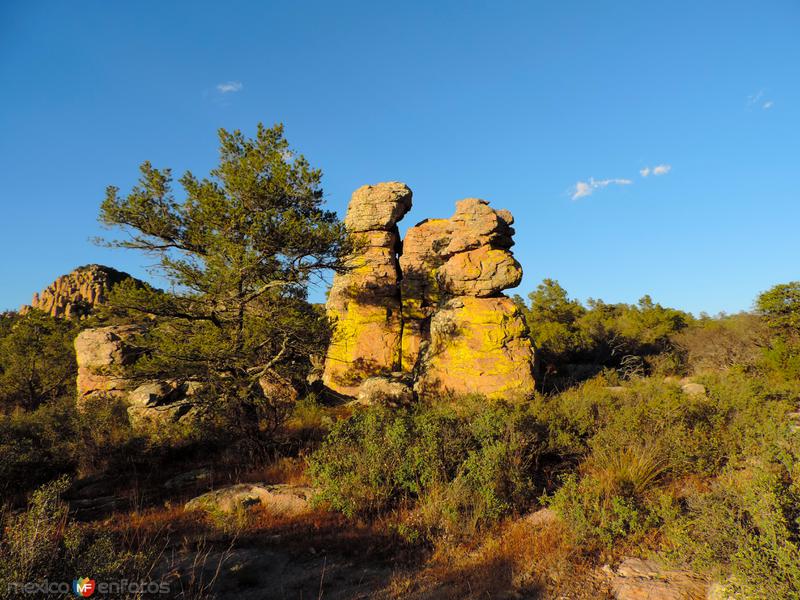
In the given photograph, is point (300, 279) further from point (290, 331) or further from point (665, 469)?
point (665, 469)

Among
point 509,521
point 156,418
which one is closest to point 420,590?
point 509,521

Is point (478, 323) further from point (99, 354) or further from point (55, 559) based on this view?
point (99, 354)

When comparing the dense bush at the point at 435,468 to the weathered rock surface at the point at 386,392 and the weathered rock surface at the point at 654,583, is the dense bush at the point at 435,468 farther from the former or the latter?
the weathered rock surface at the point at 386,392

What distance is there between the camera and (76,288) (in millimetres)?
49062

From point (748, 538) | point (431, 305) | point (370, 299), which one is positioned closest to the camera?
point (748, 538)

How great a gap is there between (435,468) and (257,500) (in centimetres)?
331

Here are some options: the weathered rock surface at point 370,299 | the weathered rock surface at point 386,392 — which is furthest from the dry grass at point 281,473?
the weathered rock surface at point 370,299

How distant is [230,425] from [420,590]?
7.43 m

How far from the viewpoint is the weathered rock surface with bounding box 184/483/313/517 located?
6.73 m

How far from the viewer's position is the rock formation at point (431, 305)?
43.8 ft

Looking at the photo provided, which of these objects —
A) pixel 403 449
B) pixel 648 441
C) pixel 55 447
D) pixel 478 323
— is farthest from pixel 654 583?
pixel 55 447

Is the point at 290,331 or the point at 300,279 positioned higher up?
the point at 300,279

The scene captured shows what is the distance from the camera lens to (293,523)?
6289mm

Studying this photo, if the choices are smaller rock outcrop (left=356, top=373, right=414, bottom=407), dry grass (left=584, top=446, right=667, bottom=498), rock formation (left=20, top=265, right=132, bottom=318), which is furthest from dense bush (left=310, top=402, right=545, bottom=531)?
rock formation (left=20, top=265, right=132, bottom=318)
